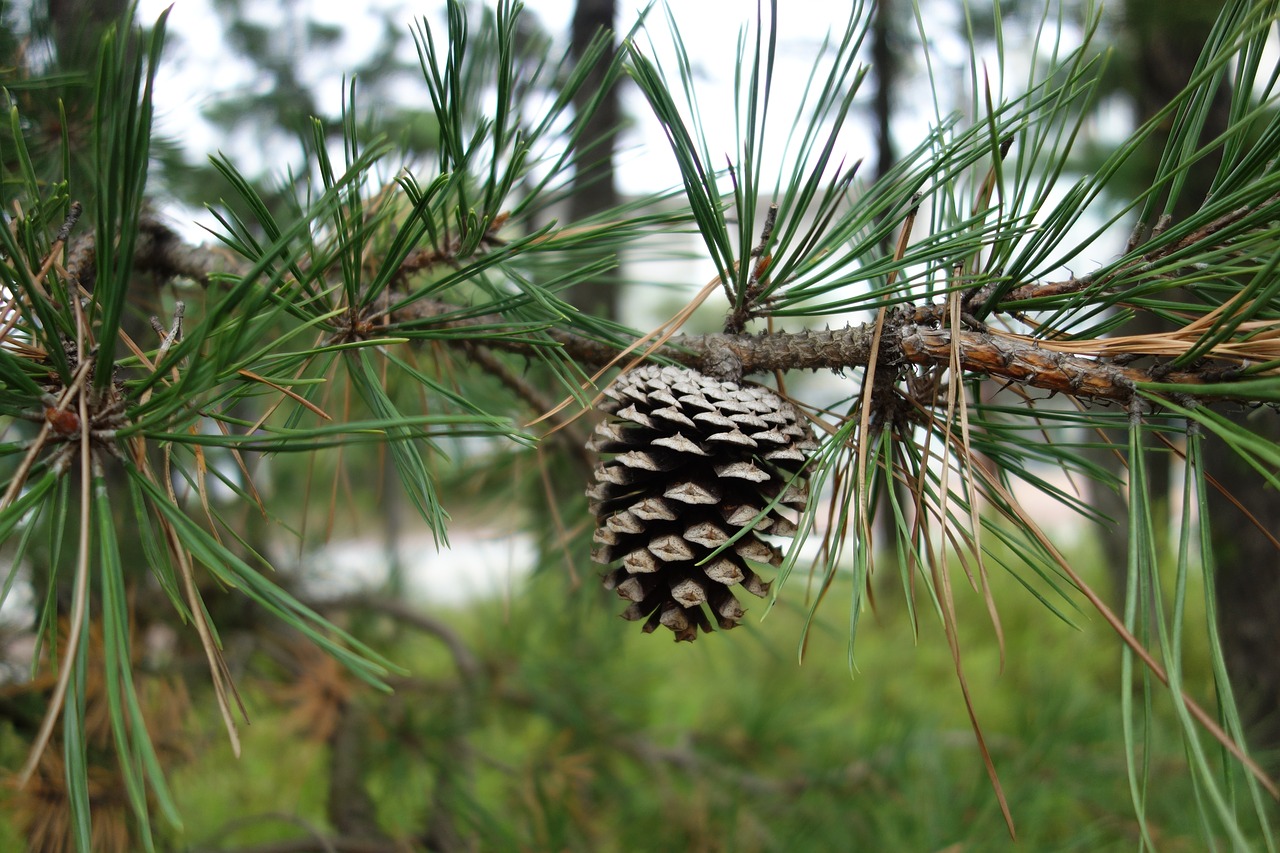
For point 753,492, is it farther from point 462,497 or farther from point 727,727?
point 727,727

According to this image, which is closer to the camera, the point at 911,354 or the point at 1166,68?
the point at 911,354

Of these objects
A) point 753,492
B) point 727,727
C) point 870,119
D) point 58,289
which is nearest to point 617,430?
point 753,492

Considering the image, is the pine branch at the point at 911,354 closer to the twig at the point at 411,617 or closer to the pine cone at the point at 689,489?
the pine cone at the point at 689,489

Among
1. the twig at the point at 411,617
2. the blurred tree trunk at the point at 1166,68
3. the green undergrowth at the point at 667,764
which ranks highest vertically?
the blurred tree trunk at the point at 1166,68

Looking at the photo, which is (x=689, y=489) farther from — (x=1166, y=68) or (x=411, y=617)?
(x=1166, y=68)

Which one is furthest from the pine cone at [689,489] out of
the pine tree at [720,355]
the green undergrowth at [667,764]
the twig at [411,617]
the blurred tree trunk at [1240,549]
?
the blurred tree trunk at [1240,549]

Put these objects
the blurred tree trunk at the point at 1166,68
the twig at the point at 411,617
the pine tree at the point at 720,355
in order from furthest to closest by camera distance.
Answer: the twig at the point at 411,617, the blurred tree trunk at the point at 1166,68, the pine tree at the point at 720,355

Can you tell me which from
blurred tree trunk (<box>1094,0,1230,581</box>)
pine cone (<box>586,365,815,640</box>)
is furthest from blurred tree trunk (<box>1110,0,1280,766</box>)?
pine cone (<box>586,365,815,640</box>)

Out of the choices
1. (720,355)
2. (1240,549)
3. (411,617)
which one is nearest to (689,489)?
(720,355)

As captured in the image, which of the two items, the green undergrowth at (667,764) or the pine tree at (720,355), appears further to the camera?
the green undergrowth at (667,764)
